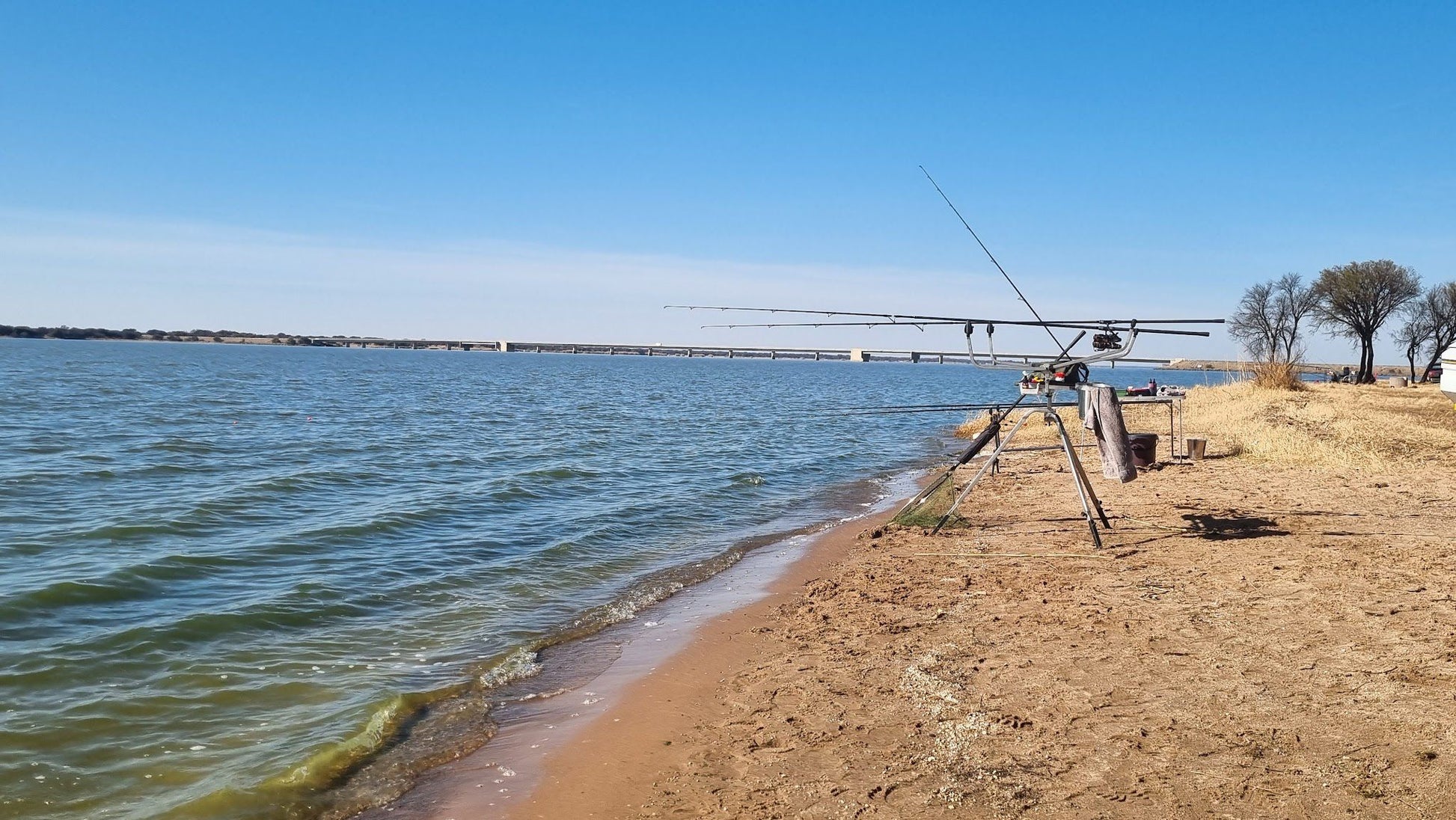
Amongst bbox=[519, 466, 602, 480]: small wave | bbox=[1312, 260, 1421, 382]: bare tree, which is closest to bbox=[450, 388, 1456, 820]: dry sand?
bbox=[519, 466, 602, 480]: small wave

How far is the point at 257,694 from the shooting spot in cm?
805

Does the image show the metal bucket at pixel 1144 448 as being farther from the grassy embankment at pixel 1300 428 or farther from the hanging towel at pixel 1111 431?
the hanging towel at pixel 1111 431

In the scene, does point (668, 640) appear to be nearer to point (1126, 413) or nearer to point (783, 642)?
point (783, 642)

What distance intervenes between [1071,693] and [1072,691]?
0.03 metres

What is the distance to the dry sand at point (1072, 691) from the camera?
201 inches

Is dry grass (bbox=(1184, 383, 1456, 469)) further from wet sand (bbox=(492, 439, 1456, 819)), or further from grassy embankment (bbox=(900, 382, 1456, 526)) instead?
wet sand (bbox=(492, 439, 1456, 819))

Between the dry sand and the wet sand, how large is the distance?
2 cm

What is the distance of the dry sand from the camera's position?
5098 millimetres

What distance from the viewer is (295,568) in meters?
12.3

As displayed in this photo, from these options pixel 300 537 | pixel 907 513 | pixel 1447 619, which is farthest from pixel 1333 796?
pixel 300 537

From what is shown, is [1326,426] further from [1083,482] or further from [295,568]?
[295,568]

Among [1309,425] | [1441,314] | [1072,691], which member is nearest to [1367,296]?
[1441,314]

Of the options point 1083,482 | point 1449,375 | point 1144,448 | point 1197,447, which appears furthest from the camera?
point 1197,447

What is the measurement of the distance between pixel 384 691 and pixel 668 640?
8.49 feet
